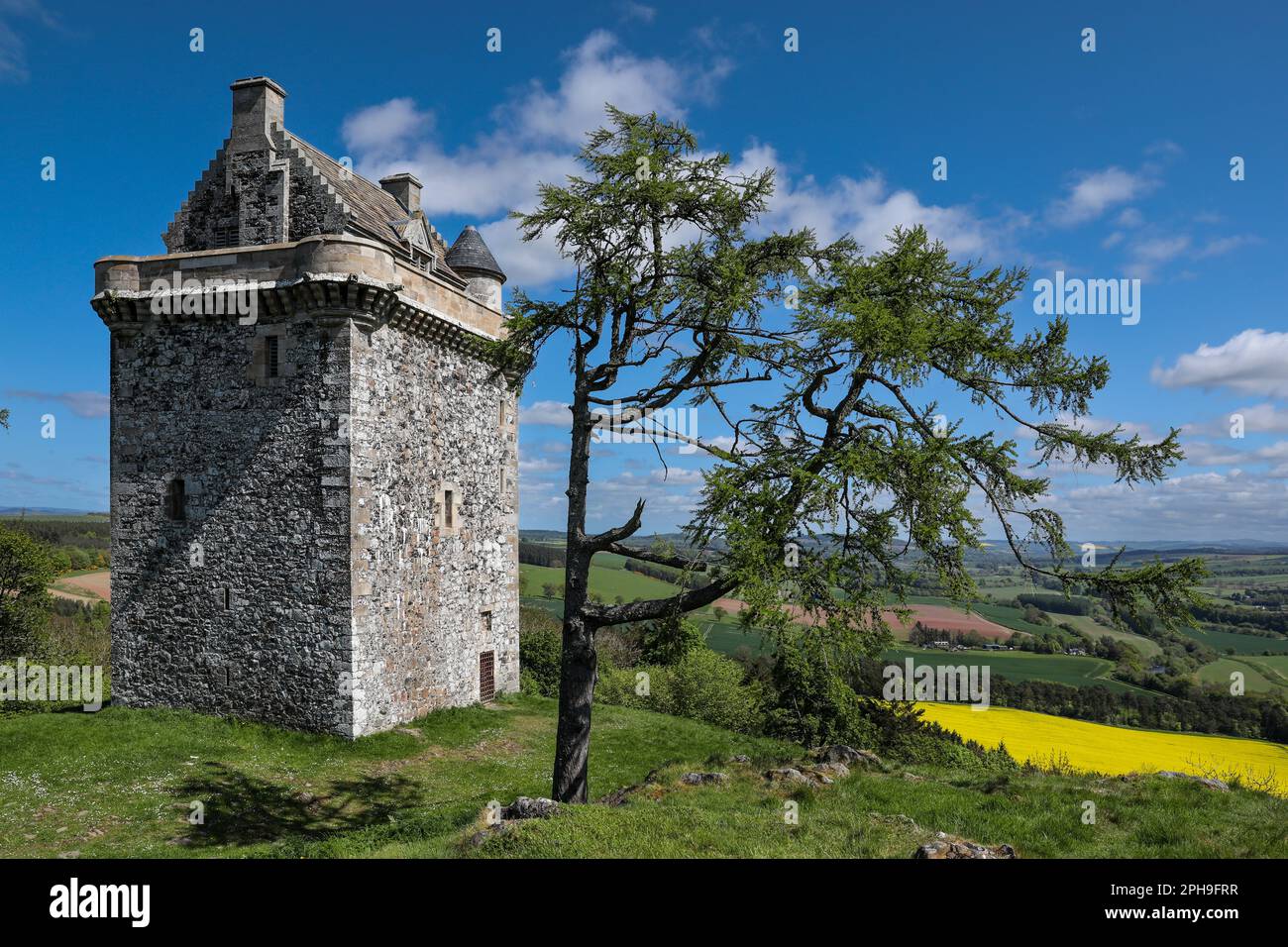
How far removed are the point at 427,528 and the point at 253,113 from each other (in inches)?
495

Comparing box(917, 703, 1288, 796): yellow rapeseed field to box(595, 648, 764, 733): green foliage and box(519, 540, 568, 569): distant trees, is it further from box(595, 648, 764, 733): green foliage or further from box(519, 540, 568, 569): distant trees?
box(519, 540, 568, 569): distant trees

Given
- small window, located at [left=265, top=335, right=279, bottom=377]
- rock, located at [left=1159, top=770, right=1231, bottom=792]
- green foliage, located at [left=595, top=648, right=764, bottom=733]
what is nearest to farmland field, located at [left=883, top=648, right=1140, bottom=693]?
green foliage, located at [left=595, top=648, right=764, bottom=733]

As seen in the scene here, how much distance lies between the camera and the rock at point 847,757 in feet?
51.0

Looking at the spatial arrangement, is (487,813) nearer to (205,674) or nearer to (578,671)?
(578,671)

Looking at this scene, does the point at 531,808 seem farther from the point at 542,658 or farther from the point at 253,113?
the point at 542,658

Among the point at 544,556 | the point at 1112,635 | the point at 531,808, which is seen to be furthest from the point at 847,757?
the point at 544,556

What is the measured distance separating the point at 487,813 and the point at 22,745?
44.0ft

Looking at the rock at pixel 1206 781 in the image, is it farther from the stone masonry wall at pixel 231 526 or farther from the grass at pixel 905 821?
the stone masonry wall at pixel 231 526

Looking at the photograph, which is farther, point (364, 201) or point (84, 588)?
point (84, 588)

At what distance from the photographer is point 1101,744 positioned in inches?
1152

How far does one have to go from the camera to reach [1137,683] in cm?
4588
